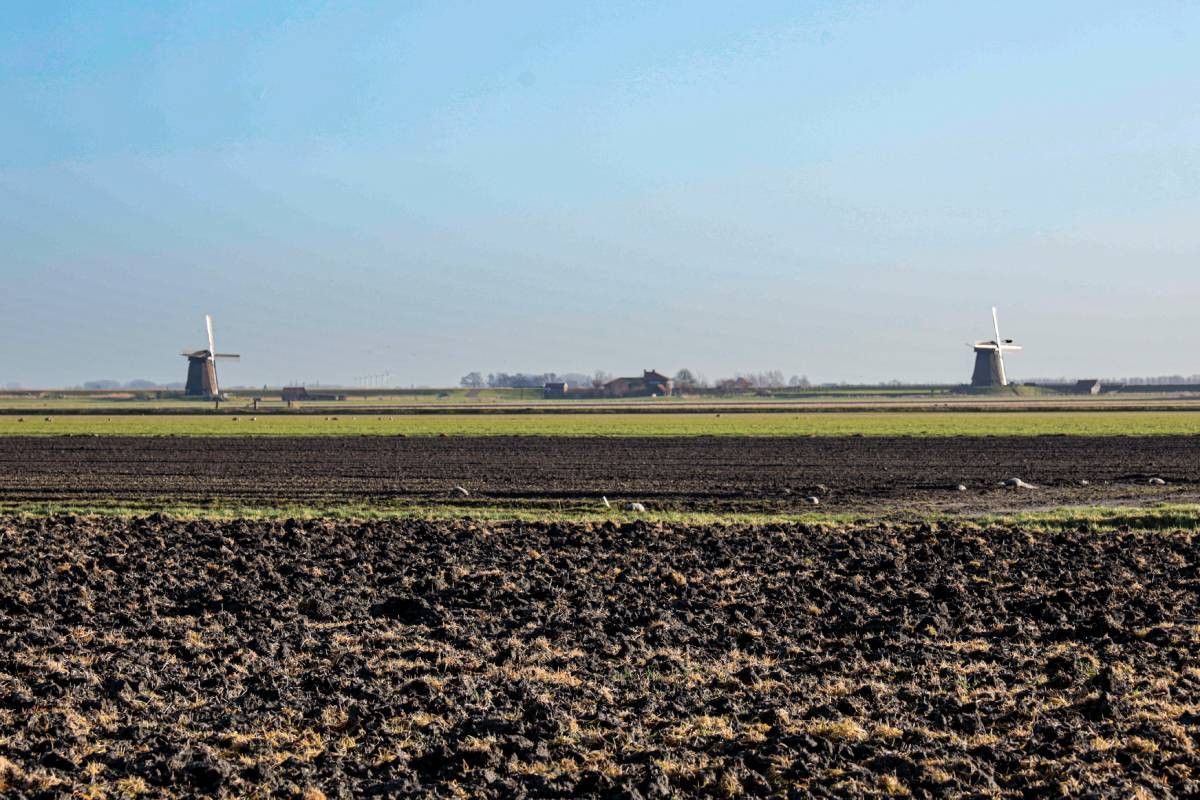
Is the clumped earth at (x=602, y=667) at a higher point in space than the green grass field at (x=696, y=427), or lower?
lower

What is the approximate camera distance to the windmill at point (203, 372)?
181750 mm

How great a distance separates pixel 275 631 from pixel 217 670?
209cm

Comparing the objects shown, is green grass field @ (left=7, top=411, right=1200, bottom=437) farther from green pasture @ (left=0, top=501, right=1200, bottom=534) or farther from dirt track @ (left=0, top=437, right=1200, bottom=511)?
green pasture @ (left=0, top=501, right=1200, bottom=534)

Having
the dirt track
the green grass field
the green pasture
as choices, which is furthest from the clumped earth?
the green grass field

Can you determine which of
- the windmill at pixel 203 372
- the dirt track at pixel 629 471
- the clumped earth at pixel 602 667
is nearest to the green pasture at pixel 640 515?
the dirt track at pixel 629 471

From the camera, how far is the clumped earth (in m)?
9.70

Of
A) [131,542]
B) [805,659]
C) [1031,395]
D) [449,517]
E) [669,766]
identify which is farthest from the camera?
[1031,395]

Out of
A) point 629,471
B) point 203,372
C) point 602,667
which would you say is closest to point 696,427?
point 629,471

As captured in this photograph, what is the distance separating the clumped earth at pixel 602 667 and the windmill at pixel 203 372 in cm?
16614

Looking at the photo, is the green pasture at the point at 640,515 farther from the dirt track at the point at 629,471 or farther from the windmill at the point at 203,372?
the windmill at the point at 203,372

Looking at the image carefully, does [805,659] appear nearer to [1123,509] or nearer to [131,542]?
[131,542]

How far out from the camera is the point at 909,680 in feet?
41.8

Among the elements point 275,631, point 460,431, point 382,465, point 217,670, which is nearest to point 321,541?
point 275,631

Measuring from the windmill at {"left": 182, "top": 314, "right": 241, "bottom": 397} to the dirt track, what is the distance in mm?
124876
